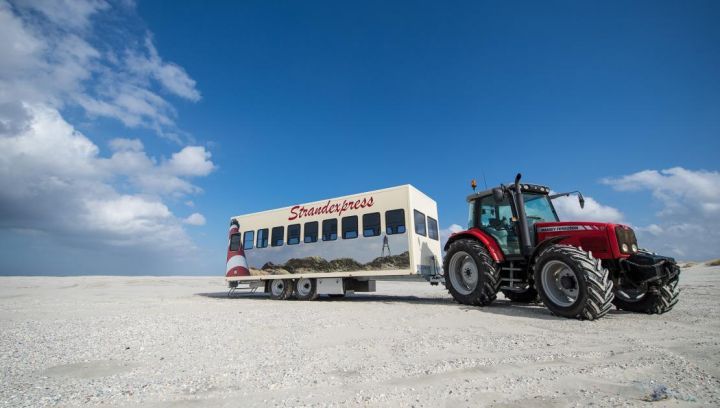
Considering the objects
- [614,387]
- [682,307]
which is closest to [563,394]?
[614,387]

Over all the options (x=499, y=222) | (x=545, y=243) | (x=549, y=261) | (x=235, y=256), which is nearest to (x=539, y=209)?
(x=499, y=222)

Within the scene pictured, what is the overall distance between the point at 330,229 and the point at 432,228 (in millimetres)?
3689

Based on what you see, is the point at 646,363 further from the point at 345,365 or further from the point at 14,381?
the point at 14,381

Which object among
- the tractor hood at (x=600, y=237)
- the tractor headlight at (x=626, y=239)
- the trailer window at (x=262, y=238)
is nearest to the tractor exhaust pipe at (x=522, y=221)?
the tractor hood at (x=600, y=237)

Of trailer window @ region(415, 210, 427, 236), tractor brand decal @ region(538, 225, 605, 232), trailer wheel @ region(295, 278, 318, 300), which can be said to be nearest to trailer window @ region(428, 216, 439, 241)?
trailer window @ region(415, 210, 427, 236)

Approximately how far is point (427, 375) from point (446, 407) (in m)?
Result: 0.82

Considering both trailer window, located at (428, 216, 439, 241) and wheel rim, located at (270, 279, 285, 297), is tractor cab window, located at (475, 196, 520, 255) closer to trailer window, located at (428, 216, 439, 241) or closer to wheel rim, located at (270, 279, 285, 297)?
trailer window, located at (428, 216, 439, 241)

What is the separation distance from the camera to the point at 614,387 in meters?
3.15

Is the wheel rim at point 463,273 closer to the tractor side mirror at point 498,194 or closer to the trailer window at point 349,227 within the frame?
the tractor side mirror at point 498,194

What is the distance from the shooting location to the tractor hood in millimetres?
7586

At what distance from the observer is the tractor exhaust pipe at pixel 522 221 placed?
28.0ft

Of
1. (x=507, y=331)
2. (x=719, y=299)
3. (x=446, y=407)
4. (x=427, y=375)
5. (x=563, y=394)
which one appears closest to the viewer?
(x=446, y=407)

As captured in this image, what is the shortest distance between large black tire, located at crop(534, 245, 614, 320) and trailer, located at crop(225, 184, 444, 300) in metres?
3.93

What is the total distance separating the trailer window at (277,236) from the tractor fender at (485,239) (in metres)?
7.07
